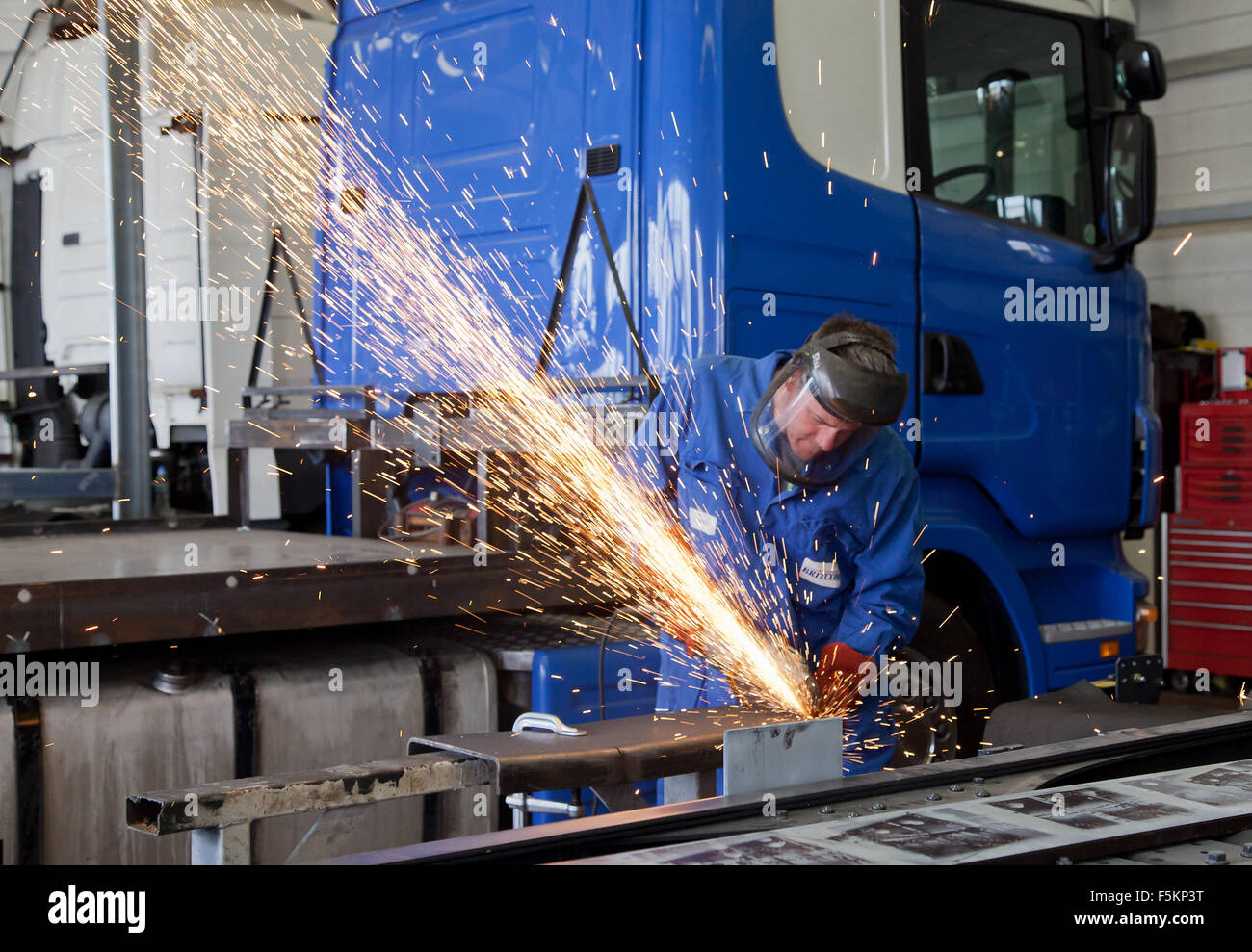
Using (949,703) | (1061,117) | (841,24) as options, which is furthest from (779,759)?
(1061,117)

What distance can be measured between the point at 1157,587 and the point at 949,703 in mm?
5901

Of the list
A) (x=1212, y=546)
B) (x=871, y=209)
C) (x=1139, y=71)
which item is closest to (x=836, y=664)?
(x=871, y=209)

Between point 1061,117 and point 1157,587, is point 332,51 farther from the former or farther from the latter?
point 1157,587

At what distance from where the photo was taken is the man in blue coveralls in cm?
304

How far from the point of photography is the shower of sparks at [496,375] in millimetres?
3136

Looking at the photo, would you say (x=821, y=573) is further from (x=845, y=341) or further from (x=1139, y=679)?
(x=1139, y=679)

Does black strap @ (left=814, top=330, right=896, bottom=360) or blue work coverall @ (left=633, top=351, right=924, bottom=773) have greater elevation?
black strap @ (left=814, top=330, right=896, bottom=360)

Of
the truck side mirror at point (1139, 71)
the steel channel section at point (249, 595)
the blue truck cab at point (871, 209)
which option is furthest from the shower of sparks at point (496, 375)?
the truck side mirror at point (1139, 71)

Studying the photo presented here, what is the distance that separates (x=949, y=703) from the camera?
13.4ft

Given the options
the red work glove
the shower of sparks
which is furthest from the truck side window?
the red work glove

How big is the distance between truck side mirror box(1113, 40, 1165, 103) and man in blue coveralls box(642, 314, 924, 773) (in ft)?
6.51

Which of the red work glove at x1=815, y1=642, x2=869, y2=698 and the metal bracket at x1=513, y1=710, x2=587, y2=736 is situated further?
the red work glove at x1=815, y1=642, x2=869, y2=698

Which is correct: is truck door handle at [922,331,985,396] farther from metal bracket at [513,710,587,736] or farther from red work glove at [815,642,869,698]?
metal bracket at [513,710,587,736]

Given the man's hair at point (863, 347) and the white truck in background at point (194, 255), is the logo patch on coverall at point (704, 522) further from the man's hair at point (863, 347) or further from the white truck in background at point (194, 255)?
the white truck in background at point (194, 255)
